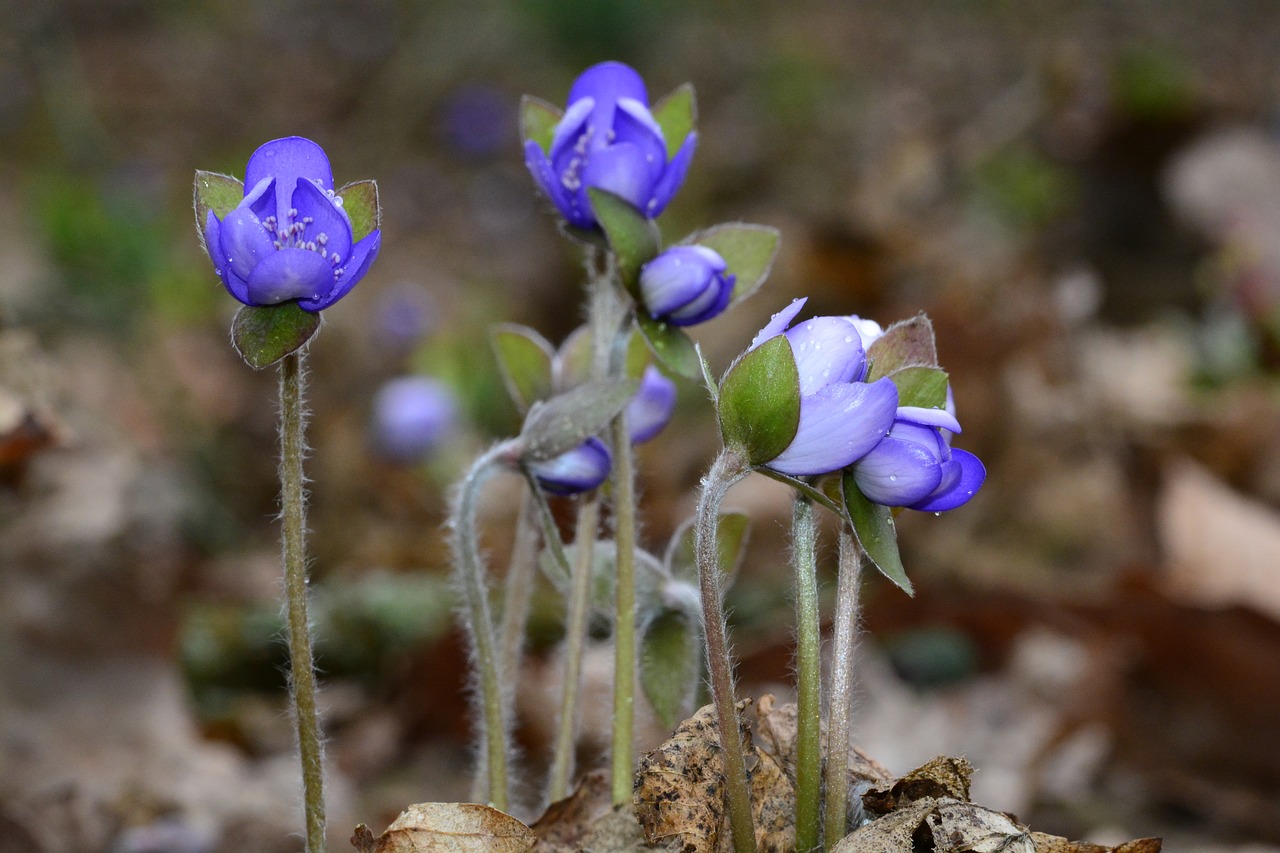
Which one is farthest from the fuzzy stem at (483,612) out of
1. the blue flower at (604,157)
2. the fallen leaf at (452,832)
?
the blue flower at (604,157)

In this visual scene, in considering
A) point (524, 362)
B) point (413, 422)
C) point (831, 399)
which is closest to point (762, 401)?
point (831, 399)

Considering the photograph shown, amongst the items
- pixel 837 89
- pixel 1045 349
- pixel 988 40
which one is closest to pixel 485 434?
pixel 1045 349

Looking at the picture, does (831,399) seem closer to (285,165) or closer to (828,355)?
(828,355)

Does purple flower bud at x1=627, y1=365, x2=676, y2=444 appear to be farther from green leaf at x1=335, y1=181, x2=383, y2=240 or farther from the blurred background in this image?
green leaf at x1=335, y1=181, x2=383, y2=240

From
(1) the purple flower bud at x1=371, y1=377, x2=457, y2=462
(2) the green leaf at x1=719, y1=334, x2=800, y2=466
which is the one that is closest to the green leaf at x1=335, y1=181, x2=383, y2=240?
(2) the green leaf at x1=719, y1=334, x2=800, y2=466

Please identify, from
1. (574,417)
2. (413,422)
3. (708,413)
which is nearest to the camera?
(574,417)

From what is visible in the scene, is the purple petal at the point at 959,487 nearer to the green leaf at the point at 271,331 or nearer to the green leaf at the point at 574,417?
the green leaf at the point at 574,417
